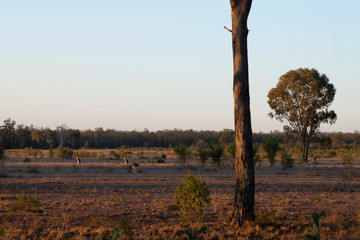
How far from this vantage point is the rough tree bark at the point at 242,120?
30.9ft

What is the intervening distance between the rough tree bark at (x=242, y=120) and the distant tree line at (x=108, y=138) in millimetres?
47979

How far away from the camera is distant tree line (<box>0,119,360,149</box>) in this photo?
230 feet

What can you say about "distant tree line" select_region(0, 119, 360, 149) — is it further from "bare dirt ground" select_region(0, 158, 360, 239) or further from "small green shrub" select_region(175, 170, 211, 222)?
"small green shrub" select_region(175, 170, 211, 222)

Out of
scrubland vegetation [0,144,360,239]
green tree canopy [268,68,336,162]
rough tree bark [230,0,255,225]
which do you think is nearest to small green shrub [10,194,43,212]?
scrubland vegetation [0,144,360,239]

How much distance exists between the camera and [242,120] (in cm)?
952

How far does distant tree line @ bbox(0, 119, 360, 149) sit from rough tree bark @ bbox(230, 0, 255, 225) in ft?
157

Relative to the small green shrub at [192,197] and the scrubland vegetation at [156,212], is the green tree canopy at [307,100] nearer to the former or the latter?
the scrubland vegetation at [156,212]

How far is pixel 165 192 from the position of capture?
1759cm

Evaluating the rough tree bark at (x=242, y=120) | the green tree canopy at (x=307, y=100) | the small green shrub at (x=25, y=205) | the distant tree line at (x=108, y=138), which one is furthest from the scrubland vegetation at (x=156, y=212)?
the distant tree line at (x=108, y=138)

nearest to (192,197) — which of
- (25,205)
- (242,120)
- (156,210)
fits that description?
(242,120)

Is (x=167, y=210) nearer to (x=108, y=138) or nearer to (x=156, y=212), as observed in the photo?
(x=156, y=212)

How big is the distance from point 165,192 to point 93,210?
17.9ft

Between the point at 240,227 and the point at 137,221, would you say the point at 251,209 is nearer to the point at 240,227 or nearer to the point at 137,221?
the point at 240,227

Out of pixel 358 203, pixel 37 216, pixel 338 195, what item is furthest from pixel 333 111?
pixel 37 216
